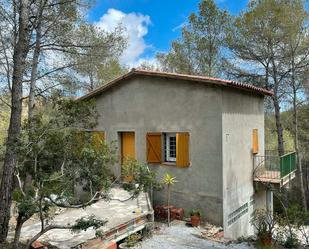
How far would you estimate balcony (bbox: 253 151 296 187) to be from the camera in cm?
1337

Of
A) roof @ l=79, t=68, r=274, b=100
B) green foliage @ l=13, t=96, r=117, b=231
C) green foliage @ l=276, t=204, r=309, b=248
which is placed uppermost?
roof @ l=79, t=68, r=274, b=100

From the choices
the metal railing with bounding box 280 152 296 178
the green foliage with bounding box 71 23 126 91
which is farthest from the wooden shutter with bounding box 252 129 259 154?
the green foliage with bounding box 71 23 126 91

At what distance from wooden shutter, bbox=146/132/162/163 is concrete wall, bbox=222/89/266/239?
9.13 feet

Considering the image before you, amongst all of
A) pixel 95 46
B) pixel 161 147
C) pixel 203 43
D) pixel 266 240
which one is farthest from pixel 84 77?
pixel 266 240

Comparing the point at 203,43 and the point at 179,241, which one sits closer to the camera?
the point at 179,241

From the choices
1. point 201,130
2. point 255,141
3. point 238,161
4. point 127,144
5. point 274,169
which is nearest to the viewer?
point 201,130

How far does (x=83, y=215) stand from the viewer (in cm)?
982

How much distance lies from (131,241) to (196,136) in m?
4.71

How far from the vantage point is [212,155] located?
11469 mm

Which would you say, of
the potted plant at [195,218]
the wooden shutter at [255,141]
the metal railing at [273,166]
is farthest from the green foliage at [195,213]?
the wooden shutter at [255,141]

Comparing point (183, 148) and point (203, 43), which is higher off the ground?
point (203, 43)

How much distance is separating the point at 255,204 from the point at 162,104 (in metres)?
6.90

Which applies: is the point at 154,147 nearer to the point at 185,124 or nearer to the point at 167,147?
the point at 167,147

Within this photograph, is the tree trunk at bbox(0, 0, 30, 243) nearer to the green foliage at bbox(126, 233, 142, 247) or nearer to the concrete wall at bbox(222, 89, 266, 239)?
the green foliage at bbox(126, 233, 142, 247)
